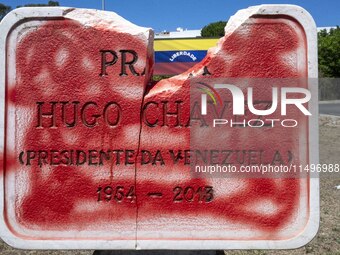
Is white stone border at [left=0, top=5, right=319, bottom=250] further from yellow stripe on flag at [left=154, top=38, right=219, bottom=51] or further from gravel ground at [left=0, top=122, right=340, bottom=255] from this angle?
yellow stripe on flag at [left=154, top=38, right=219, bottom=51]

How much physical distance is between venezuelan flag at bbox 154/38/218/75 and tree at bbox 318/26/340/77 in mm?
22864

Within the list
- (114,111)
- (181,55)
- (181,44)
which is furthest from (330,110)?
(114,111)

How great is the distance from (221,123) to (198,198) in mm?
489

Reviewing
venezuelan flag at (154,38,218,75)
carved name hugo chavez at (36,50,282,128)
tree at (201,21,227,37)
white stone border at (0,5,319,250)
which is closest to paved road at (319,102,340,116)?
venezuelan flag at (154,38,218,75)

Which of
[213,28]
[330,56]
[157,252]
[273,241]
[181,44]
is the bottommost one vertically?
[330,56]

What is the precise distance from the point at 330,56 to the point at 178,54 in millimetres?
24384

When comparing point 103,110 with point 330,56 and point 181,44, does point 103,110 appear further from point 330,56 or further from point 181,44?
point 330,56

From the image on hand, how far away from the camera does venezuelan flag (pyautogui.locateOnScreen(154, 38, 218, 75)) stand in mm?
10695

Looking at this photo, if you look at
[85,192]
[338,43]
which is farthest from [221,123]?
[338,43]

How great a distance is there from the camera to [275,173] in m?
2.64

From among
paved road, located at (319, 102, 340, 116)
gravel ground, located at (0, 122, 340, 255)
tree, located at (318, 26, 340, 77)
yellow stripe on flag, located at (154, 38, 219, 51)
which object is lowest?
paved road, located at (319, 102, 340, 116)

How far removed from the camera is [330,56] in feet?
105

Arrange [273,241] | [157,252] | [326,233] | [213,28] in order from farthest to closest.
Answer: [213,28], [326,233], [157,252], [273,241]

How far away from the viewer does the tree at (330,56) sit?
3161 cm
